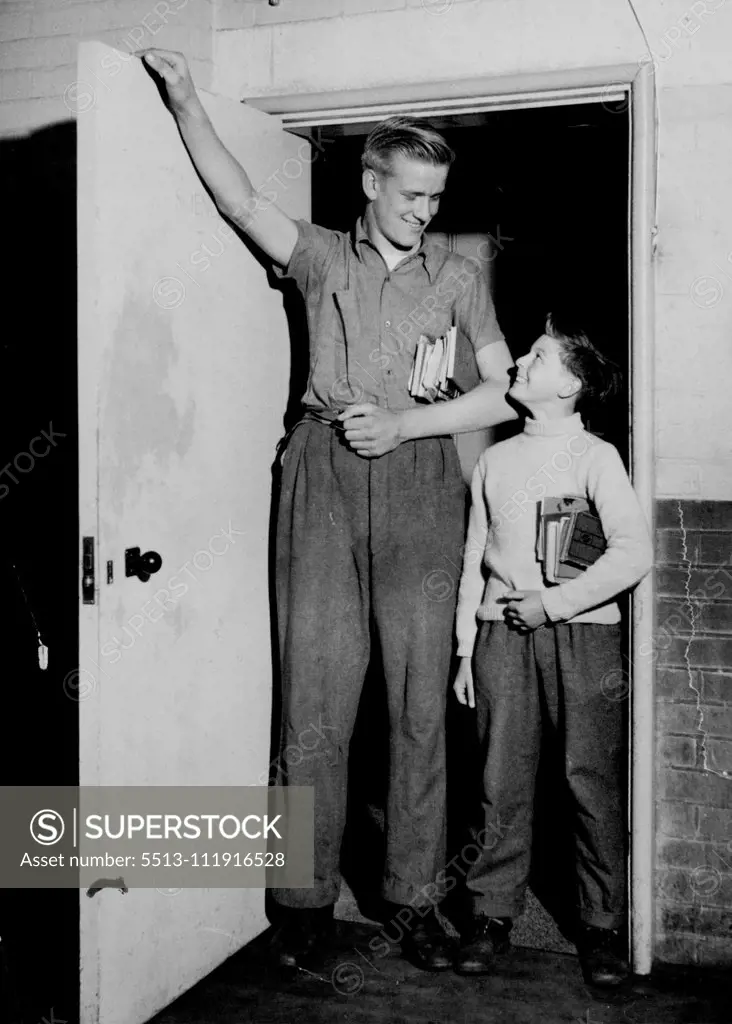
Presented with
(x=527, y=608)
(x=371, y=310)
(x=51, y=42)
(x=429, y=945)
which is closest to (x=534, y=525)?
(x=527, y=608)

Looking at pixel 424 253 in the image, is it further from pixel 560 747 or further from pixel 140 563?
pixel 560 747

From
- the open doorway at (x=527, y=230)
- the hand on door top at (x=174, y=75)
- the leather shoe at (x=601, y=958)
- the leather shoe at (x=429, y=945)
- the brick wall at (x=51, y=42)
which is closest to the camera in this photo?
the hand on door top at (x=174, y=75)

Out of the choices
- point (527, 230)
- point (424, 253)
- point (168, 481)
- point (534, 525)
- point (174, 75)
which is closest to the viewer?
point (174, 75)

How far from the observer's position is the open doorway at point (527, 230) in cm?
436

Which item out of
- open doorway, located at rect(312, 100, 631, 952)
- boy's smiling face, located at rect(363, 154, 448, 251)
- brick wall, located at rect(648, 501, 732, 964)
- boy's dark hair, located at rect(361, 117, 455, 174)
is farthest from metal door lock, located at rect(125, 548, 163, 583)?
open doorway, located at rect(312, 100, 631, 952)

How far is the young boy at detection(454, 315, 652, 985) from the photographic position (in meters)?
3.04

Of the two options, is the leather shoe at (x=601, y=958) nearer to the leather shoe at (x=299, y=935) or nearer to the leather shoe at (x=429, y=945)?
the leather shoe at (x=429, y=945)

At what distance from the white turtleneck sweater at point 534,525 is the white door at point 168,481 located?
1.93 ft

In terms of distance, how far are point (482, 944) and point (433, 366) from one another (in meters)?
1.51

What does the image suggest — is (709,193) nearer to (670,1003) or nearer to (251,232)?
(251,232)

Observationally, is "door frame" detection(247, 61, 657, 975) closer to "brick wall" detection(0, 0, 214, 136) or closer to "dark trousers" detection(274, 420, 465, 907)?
"dark trousers" detection(274, 420, 465, 907)

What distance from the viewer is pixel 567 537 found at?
299cm

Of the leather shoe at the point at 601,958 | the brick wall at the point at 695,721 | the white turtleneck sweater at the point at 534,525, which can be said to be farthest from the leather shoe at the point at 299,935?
the brick wall at the point at 695,721

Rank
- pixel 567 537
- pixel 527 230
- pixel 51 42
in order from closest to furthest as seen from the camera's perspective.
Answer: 1. pixel 567 537
2. pixel 51 42
3. pixel 527 230
